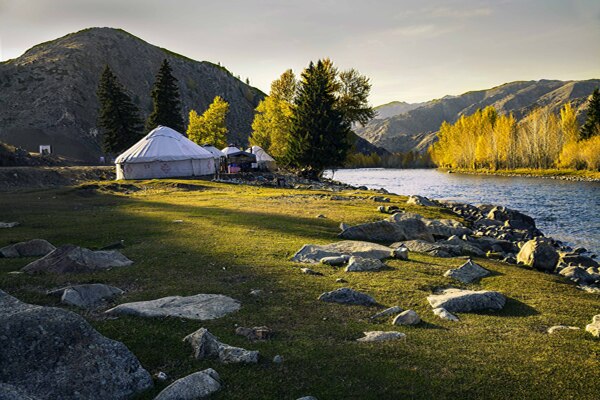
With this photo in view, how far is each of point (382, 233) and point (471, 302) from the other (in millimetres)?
7176

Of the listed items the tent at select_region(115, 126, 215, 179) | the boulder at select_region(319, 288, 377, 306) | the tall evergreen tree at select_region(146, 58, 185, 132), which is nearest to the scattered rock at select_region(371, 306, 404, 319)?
the boulder at select_region(319, 288, 377, 306)

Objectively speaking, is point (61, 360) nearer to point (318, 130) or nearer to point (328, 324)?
point (328, 324)

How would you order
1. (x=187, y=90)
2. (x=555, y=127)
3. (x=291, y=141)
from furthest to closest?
(x=187, y=90)
(x=555, y=127)
(x=291, y=141)

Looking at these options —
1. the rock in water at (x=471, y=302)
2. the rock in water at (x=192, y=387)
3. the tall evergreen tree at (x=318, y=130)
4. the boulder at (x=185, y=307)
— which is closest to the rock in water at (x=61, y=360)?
the rock in water at (x=192, y=387)

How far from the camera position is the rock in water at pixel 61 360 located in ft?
14.1

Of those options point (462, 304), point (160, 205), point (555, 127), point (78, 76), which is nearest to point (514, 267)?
point (462, 304)

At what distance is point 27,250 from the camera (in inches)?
442

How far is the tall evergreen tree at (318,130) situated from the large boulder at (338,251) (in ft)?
108

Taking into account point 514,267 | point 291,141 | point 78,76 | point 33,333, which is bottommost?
point 514,267

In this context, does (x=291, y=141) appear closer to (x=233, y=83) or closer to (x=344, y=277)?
(x=344, y=277)

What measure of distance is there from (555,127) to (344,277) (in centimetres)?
8536

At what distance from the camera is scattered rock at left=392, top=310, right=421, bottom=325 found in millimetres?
6836

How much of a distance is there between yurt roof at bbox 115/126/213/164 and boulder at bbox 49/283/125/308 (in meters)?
37.2

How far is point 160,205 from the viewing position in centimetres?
2422
